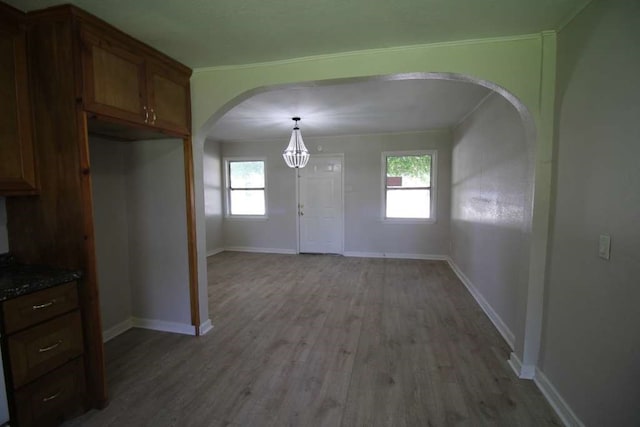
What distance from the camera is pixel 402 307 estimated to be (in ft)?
11.3

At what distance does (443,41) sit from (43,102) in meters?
2.65

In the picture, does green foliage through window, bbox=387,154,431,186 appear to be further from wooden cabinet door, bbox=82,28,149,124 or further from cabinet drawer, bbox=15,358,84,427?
cabinet drawer, bbox=15,358,84,427

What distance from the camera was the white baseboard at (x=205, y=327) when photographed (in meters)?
2.82

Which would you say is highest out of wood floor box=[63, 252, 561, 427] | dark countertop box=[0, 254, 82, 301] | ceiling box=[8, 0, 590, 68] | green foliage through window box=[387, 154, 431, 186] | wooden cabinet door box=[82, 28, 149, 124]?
ceiling box=[8, 0, 590, 68]

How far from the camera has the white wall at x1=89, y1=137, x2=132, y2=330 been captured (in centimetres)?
263

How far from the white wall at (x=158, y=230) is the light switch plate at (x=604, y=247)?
298 centimetres

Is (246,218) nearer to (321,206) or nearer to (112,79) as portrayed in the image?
(321,206)

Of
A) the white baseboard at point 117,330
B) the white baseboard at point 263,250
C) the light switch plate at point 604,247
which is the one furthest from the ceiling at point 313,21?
the white baseboard at point 263,250

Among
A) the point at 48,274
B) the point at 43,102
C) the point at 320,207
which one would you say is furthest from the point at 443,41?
the point at 320,207

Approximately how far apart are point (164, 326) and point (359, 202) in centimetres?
409

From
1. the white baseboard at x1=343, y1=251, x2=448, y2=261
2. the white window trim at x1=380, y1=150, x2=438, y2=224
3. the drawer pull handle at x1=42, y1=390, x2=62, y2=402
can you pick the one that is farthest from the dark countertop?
the white window trim at x1=380, y1=150, x2=438, y2=224

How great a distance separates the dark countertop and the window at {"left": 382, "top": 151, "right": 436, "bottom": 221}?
16.4 ft

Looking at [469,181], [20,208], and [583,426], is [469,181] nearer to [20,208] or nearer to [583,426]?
[583,426]

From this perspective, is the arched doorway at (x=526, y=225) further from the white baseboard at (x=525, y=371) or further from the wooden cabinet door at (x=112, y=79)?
the wooden cabinet door at (x=112, y=79)
